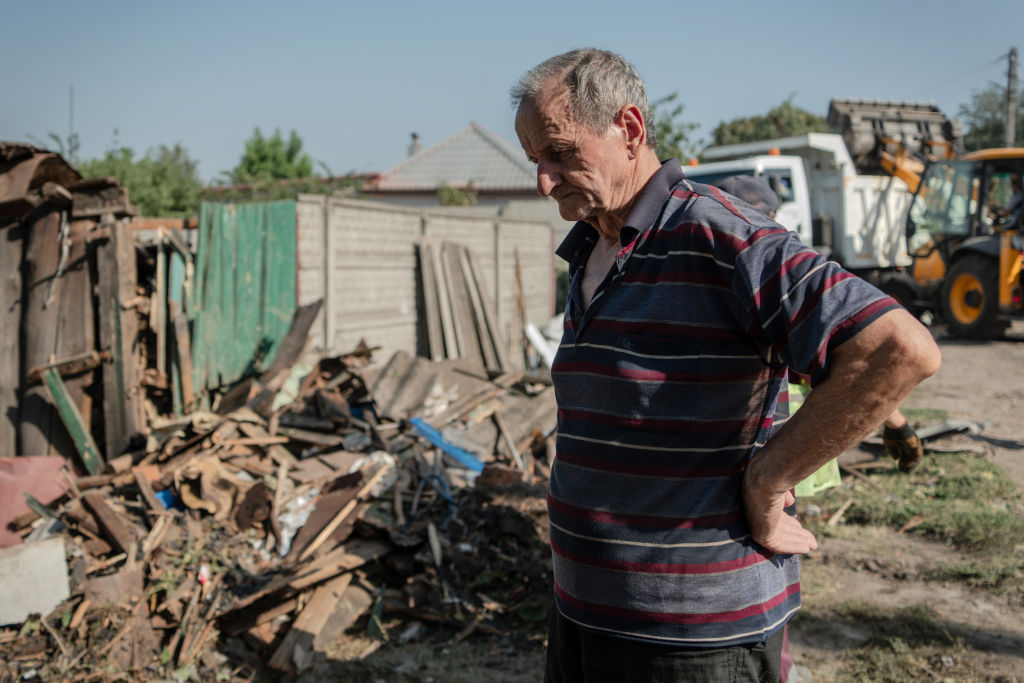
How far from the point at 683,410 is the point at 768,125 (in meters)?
31.7

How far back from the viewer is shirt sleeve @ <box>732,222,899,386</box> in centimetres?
121

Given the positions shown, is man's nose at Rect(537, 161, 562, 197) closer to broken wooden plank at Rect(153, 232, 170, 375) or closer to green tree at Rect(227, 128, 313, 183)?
broken wooden plank at Rect(153, 232, 170, 375)

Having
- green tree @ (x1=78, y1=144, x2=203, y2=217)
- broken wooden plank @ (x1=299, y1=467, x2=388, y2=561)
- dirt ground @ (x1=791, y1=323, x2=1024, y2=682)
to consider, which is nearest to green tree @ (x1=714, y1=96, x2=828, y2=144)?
green tree @ (x1=78, y1=144, x2=203, y2=217)

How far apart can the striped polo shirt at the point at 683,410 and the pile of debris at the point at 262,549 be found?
2.80 metres

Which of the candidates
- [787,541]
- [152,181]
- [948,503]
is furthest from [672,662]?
[152,181]

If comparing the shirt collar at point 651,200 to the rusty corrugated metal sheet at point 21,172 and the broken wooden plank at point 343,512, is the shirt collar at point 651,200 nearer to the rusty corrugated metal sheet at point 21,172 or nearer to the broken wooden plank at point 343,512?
the broken wooden plank at point 343,512

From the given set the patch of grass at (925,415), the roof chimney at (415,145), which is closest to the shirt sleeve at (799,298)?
the patch of grass at (925,415)

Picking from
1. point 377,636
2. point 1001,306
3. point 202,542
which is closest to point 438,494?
point 377,636

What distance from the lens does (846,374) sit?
124cm

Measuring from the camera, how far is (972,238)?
478 inches

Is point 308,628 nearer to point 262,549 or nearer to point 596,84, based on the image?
point 262,549

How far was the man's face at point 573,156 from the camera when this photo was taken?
161 cm

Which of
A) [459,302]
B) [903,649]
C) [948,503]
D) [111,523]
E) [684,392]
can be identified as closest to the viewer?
[684,392]

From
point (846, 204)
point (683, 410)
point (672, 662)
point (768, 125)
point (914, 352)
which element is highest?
point (768, 125)
